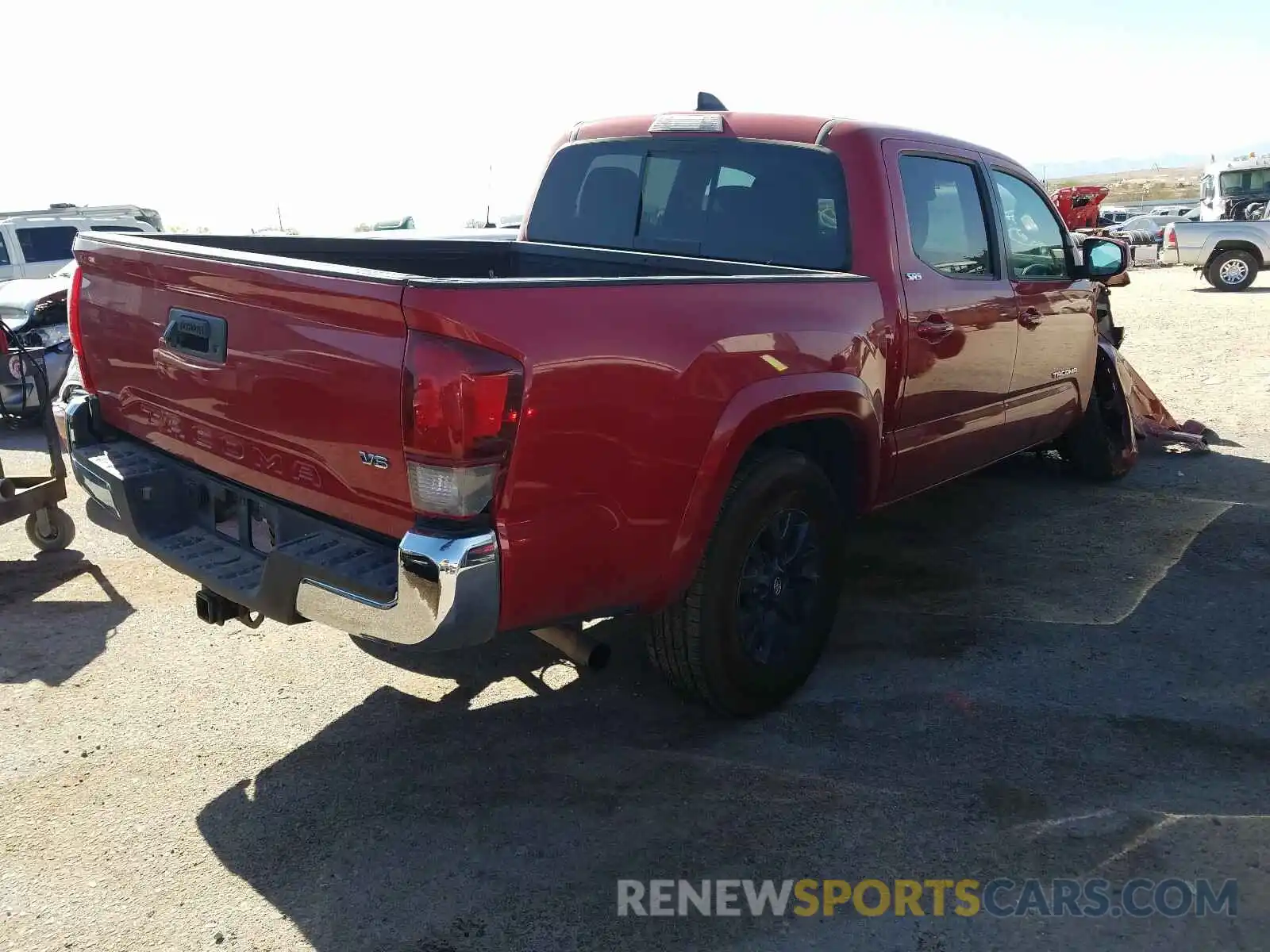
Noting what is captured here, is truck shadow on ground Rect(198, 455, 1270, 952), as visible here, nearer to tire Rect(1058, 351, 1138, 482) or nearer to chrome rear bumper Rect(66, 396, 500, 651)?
chrome rear bumper Rect(66, 396, 500, 651)

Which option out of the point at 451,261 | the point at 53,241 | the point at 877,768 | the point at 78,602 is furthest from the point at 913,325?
the point at 53,241

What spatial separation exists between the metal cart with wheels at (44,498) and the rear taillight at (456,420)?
353 cm

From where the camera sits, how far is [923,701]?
12.5 feet

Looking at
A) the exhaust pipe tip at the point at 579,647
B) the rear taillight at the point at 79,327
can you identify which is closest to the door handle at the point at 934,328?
the exhaust pipe tip at the point at 579,647

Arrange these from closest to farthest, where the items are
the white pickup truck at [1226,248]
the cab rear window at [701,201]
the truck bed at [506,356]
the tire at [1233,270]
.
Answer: the truck bed at [506,356] → the cab rear window at [701,201] → the white pickup truck at [1226,248] → the tire at [1233,270]

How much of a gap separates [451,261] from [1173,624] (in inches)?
138

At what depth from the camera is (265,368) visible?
2.84 m

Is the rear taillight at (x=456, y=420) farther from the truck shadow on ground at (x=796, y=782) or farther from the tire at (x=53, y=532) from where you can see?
the tire at (x=53, y=532)

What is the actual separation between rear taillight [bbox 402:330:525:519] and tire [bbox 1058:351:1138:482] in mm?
5005

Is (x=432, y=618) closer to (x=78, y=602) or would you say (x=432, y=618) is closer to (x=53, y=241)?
(x=78, y=602)

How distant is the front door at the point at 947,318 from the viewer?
4.11 m

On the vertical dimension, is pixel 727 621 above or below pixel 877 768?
above

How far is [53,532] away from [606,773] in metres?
3.65

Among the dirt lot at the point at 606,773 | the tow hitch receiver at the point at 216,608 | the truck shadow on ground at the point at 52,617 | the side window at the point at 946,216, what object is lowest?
the truck shadow on ground at the point at 52,617
